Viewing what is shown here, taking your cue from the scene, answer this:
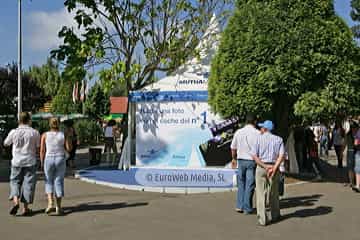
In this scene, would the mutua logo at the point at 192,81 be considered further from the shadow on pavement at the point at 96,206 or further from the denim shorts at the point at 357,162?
the shadow on pavement at the point at 96,206

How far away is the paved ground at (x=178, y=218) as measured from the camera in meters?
7.19

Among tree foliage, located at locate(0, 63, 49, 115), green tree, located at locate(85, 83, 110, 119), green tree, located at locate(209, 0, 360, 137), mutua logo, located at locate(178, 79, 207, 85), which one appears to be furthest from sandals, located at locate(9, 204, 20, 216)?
green tree, located at locate(85, 83, 110, 119)

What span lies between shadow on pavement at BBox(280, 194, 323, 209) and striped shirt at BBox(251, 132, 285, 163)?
185 cm

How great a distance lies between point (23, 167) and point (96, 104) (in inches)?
1971

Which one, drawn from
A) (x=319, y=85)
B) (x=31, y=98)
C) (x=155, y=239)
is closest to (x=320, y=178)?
(x=319, y=85)

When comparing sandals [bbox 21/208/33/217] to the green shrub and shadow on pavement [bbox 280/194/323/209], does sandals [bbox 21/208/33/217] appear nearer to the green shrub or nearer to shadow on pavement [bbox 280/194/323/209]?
shadow on pavement [bbox 280/194/323/209]

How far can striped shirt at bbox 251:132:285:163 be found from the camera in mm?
7863

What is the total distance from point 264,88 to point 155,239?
206 inches

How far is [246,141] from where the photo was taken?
27.8ft

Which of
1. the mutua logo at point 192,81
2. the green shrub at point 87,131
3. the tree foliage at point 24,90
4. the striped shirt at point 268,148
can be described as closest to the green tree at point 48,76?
the tree foliage at point 24,90

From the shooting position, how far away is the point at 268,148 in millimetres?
7879

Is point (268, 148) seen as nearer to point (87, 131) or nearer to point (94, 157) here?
point (94, 157)

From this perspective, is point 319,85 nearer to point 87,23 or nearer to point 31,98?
point 87,23

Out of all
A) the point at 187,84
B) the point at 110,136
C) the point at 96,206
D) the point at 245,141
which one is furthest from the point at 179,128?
the point at 245,141
